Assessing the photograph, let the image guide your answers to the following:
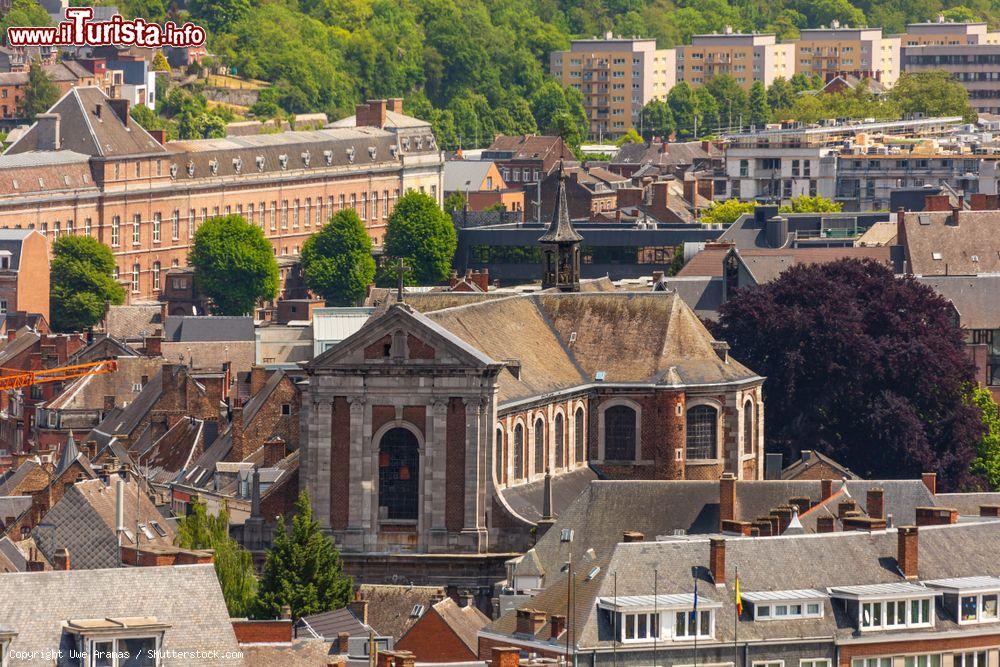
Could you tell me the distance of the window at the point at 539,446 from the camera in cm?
11538

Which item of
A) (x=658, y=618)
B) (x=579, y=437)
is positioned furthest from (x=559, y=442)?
(x=658, y=618)

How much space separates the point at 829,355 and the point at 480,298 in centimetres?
1731

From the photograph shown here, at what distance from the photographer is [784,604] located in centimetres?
8125

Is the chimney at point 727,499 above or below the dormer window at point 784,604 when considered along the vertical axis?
below

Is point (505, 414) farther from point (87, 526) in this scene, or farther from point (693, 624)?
point (693, 624)

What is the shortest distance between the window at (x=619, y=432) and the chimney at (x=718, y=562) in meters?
38.3

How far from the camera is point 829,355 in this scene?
137 m

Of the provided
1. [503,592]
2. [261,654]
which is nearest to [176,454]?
[503,592]

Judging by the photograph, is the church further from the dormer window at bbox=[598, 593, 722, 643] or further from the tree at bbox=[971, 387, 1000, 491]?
the dormer window at bbox=[598, 593, 722, 643]

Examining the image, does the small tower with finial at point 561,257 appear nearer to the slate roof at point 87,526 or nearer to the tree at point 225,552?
the tree at point 225,552

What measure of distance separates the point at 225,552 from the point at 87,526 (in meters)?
3.88

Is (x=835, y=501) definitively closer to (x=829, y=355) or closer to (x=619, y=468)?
(x=619, y=468)

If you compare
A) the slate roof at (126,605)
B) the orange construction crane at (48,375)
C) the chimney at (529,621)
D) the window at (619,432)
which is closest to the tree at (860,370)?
the window at (619,432)

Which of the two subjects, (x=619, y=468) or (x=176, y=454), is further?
(x=176, y=454)
